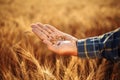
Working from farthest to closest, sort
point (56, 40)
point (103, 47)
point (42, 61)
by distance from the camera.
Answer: point (42, 61), point (56, 40), point (103, 47)

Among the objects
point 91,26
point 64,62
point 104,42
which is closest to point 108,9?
point 91,26

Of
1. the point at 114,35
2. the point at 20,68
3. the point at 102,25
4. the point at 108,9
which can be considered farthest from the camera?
the point at 108,9

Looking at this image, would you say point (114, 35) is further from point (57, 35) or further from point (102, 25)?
point (102, 25)

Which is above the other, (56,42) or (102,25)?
(102,25)

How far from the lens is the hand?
3.81 feet

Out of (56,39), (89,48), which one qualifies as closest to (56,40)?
(56,39)

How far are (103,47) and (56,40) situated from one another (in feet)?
0.81

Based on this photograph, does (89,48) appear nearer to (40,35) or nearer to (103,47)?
(103,47)

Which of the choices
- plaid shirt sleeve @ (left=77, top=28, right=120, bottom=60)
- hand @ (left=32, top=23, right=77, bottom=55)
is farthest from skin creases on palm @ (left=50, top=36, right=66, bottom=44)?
plaid shirt sleeve @ (left=77, top=28, right=120, bottom=60)

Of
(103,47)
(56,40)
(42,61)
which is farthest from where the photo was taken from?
(42,61)

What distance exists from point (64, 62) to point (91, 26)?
0.91 metres

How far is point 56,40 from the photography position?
1279 mm

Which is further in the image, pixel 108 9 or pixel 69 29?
pixel 108 9

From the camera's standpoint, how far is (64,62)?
138cm
